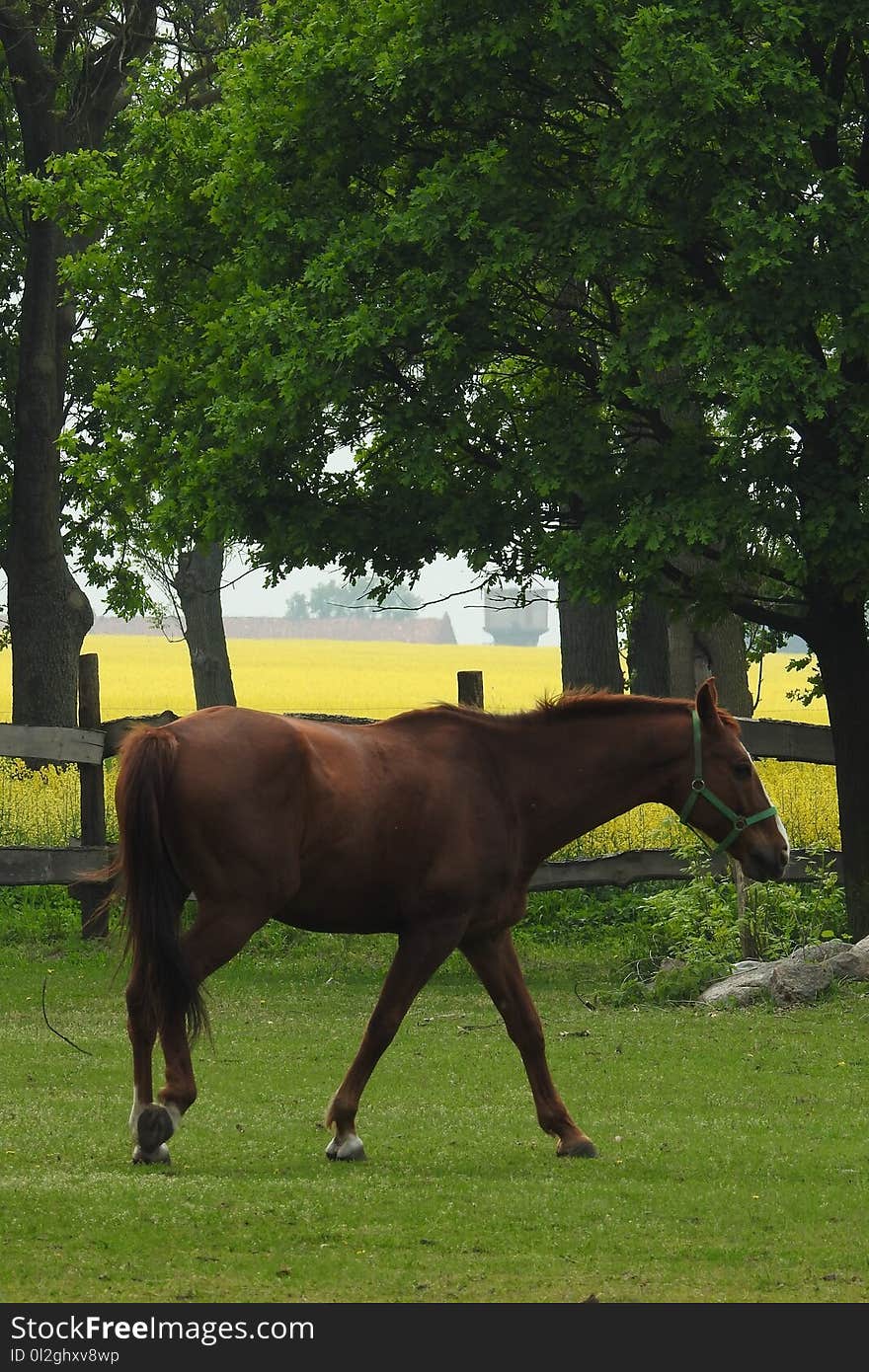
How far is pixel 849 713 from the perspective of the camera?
16.0 meters

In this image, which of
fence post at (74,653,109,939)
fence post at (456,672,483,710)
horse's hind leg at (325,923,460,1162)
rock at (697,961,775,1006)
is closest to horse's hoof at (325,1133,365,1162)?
horse's hind leg at (325,923,460,1162)

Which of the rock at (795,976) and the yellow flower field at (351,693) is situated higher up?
the yellow flower field at (351,693)

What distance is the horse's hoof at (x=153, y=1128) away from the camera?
7.95 metres

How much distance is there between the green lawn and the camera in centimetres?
625

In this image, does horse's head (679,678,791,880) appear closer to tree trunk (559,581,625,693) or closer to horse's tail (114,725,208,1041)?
horse's tail (114,725,208,1041)

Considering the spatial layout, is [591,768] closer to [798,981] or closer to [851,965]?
[798,981]

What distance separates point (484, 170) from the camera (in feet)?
48.3

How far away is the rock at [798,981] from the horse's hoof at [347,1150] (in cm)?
568

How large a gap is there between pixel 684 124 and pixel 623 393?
2623 millimetres

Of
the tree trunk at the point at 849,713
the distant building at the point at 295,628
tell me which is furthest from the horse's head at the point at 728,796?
the distant building at the point at 295,628

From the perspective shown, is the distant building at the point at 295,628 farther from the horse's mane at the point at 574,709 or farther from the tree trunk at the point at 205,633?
the horse's mane at the point at 574,709

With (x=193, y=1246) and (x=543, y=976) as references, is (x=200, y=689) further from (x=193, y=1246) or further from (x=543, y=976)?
(x=193, y=1246)

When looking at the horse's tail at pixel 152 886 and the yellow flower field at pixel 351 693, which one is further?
the yellow flower field at pixel 351 693
